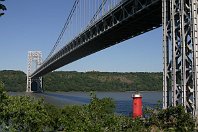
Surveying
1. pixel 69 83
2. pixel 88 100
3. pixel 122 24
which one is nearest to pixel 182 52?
pixel 122 24

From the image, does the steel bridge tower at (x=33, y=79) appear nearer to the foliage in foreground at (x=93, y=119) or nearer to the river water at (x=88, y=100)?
the river water at (x=88, y=100)

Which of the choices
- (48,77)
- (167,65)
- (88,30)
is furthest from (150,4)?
(48,77)

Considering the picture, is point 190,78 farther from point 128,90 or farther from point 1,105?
point 128,90

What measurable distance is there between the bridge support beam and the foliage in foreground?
2392 mm

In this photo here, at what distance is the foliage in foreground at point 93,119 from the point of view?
46.9ft

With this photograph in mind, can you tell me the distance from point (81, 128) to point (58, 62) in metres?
69.0

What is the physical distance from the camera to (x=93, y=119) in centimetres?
1478

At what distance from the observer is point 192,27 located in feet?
69.6

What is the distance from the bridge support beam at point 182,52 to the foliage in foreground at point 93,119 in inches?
94.2

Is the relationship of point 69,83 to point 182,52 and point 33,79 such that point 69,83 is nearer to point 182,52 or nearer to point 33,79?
point 33,79

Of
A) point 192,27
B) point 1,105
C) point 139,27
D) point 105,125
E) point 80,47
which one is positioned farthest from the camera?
point 80,47

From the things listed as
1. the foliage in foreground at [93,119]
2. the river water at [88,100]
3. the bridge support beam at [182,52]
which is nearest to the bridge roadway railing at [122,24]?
the bridge support beam at [182,52]

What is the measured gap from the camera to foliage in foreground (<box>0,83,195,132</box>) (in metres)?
14.3

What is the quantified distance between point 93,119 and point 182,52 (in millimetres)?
9005
